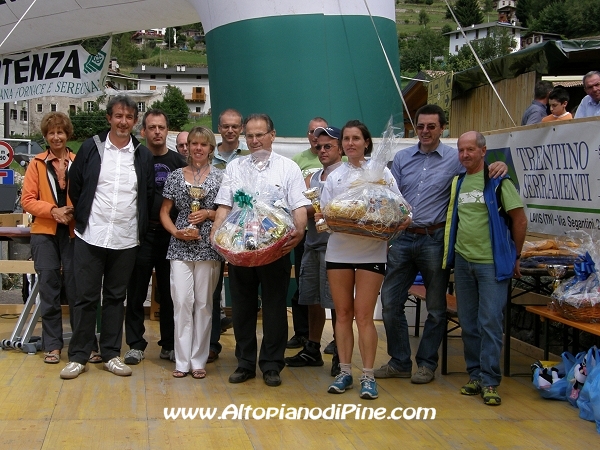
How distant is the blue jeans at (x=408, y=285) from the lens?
527cm

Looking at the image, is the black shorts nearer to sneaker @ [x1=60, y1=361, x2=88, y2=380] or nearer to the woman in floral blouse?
the woman in floral blouse

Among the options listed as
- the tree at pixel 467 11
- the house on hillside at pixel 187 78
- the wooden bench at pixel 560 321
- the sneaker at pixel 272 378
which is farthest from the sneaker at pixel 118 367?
the tree at pixel 467 11

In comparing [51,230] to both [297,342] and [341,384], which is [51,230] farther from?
[341,384]

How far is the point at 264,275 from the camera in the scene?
17.0ft

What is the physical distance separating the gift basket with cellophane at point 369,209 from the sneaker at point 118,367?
1.79 meters

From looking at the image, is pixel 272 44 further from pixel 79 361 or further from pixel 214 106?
pixel 79 361

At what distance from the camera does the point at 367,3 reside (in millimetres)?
7996

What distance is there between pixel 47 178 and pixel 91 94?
521 cm

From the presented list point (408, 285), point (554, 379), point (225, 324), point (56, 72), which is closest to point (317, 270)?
point (408, 285)

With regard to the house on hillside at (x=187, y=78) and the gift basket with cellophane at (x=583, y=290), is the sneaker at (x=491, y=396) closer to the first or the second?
the gift basket with cellophane at (x=583, y=290)

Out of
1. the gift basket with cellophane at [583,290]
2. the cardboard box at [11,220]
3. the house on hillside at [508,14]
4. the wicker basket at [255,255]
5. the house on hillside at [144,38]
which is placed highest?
the house on hillside at [508,14]

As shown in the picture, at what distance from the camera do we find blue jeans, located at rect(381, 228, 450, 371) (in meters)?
5.27

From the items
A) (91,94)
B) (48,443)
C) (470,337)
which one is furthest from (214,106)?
(48,443)

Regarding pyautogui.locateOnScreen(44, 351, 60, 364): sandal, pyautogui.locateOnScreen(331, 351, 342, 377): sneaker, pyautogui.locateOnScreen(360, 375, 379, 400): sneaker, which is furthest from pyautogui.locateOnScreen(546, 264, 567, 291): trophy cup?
pyautogui.locateOnScreen(44, 351, 60, 364): sandal
